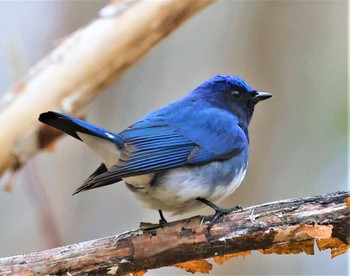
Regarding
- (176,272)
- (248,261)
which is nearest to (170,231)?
(176,272)

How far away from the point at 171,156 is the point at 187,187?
5.1 inches

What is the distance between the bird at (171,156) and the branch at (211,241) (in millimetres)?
83

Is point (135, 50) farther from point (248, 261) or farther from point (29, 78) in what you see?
point (248, 261)

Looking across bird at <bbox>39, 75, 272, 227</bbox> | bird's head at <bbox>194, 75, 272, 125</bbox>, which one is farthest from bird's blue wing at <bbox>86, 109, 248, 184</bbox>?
bird's head at <bbox>194, 75, 272, 125</bbox>

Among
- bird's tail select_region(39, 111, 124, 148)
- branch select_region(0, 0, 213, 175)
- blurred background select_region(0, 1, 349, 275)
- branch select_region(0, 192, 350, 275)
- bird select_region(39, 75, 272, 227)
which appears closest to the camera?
branch select_region(0, 192, 350, 275)

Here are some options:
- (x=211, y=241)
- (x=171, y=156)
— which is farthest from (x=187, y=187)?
(x=211, y=241)

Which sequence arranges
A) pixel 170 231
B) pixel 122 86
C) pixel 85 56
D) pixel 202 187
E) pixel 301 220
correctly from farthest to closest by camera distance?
pixel 122 86 < pixel 85 56 < pixel 202 187 < pixel 170 231 < pixel 301 220

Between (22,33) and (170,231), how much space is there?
2.08 meters

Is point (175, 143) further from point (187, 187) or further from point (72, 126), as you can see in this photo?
point (72, 126)

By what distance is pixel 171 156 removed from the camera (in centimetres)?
215

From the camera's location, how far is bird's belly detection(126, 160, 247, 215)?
6.95 ft

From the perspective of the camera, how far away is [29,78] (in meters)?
2.40

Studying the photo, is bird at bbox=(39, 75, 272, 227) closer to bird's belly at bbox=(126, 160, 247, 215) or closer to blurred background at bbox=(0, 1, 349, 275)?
bird's belly at bbox=(126, 160, 247, 215)

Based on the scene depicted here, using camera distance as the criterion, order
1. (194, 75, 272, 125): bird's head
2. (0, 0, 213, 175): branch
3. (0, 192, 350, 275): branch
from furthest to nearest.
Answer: (194, 75, 272, 125): bird's head < (0, 0, 213, 175): branch < (0, 192, 350, 275): branch
